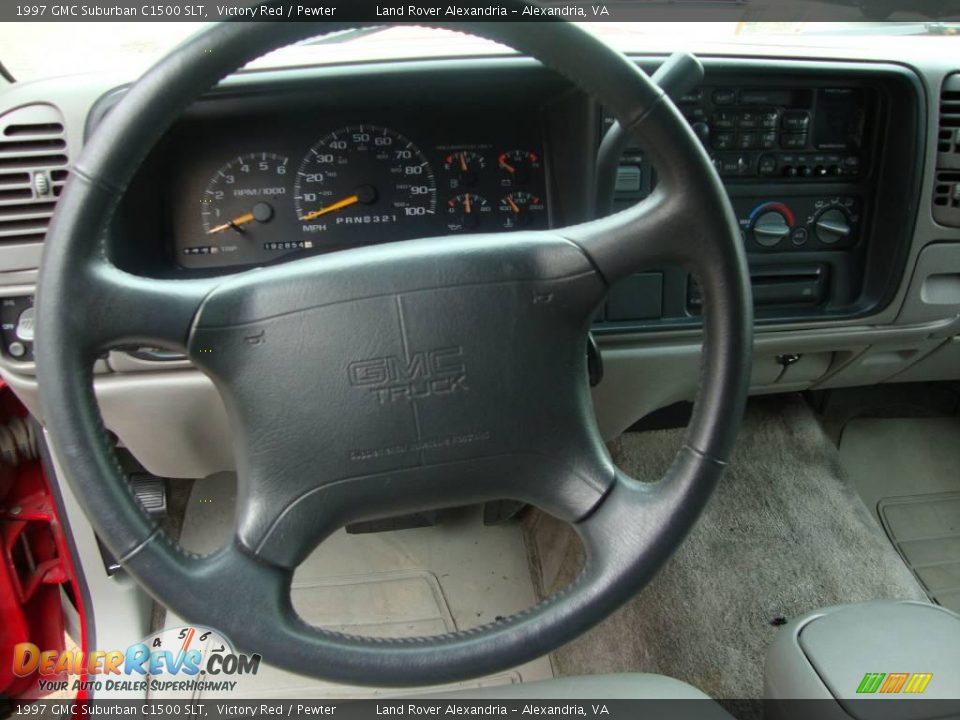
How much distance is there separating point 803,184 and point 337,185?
33.6 inches

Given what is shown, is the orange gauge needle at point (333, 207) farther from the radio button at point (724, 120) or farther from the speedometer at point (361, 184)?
the radio button at point (724, 120)

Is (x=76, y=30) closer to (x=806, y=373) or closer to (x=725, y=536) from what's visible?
(x=806, y=373)

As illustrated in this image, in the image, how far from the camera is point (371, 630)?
175cm

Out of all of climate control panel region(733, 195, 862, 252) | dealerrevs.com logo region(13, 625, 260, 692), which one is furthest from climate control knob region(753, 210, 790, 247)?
dealerrevs.com logo region(13, 625, 260, 692)

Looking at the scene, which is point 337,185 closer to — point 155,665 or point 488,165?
point 488,165

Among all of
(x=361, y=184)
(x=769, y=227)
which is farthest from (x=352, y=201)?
(x=769, y=227)

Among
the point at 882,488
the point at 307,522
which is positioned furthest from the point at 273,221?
the point at 882,488

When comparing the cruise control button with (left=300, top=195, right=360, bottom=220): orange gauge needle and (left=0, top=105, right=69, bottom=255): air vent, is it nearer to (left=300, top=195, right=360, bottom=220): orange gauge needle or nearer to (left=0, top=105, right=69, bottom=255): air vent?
(left=0, top=105, right=69, bottom=255): air vent

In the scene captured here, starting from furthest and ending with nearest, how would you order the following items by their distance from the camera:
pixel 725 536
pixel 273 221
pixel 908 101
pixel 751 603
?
pixel 725 536
pixel 751 603
pixel 908 101
pixel 273 221

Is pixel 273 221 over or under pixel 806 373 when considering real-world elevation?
over

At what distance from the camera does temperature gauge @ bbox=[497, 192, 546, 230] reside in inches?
50.1

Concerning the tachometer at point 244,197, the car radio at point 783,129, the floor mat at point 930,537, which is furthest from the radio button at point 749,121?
the floor mat at point 930,537

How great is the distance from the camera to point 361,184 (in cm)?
122

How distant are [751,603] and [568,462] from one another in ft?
3.57
